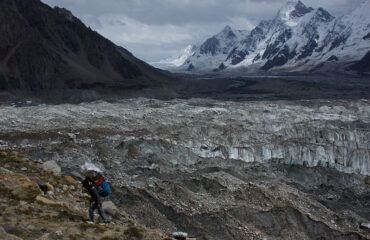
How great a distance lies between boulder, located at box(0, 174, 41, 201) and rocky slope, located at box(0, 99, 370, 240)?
6.88 metres

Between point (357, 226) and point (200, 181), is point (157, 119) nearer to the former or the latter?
point (200, 181)

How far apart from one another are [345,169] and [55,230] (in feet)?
96.8

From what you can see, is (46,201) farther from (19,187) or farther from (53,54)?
(53,54)

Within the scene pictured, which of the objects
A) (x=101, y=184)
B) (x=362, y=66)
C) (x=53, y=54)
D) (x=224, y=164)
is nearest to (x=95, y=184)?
(x=101, y=184)

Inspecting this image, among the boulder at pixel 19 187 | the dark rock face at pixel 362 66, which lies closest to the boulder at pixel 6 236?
the boulder at pixel 19 187

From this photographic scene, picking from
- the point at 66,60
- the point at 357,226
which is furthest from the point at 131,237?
the point at 66,60

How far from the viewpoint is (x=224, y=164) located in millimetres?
30547

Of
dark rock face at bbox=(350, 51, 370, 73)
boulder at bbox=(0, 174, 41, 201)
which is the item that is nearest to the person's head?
boulder at bbox=(0, 174, 41, 201)

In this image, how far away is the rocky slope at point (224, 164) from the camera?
66.4 ft

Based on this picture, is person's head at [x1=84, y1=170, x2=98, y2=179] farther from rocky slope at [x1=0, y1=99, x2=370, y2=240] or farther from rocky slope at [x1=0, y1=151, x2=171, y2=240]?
rocky slope at [x1=0, y1=99, x2=370, y2=240]

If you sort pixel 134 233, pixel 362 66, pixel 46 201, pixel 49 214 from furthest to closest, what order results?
pixel 362 66
pixel 46 201
pixel 49 214
pixel 134 233

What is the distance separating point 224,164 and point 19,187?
19802 mm

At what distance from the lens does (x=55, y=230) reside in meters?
10.0

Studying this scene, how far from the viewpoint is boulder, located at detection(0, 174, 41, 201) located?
12582 millimetres
